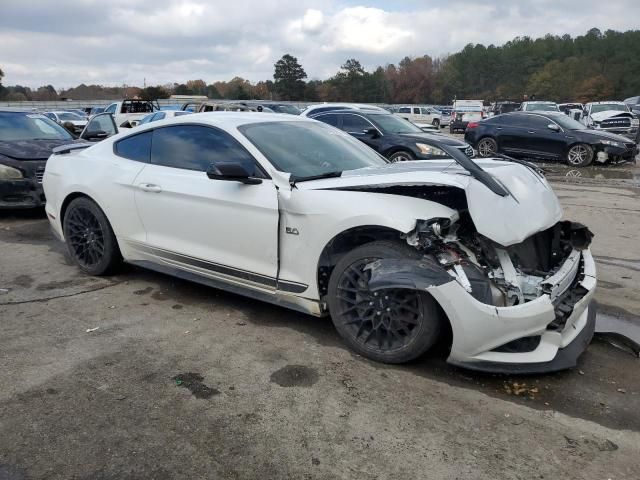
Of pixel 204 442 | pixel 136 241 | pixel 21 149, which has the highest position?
pixel 21 149

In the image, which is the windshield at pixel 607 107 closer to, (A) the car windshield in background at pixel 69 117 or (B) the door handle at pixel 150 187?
(B) the door handle at pixel 150 187

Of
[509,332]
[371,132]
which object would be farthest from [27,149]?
[509,332]

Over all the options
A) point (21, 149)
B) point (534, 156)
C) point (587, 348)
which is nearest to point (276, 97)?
point (534, 156)

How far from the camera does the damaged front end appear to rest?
10.4 ft

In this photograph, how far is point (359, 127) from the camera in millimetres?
11961

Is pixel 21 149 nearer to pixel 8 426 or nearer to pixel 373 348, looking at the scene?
pixel 8 426

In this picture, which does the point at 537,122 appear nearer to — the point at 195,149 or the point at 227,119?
the point at 227,119

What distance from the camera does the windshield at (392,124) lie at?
38.5 ft

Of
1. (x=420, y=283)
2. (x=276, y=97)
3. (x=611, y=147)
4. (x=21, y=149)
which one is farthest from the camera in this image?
(x=276, y=97)

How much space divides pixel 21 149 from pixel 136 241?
175 inches

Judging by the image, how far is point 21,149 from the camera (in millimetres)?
8055

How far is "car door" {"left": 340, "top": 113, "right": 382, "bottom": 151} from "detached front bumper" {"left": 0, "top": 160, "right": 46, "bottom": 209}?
20.4ft

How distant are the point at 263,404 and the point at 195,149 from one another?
230 cm

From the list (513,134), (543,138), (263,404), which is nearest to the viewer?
(263,404)
